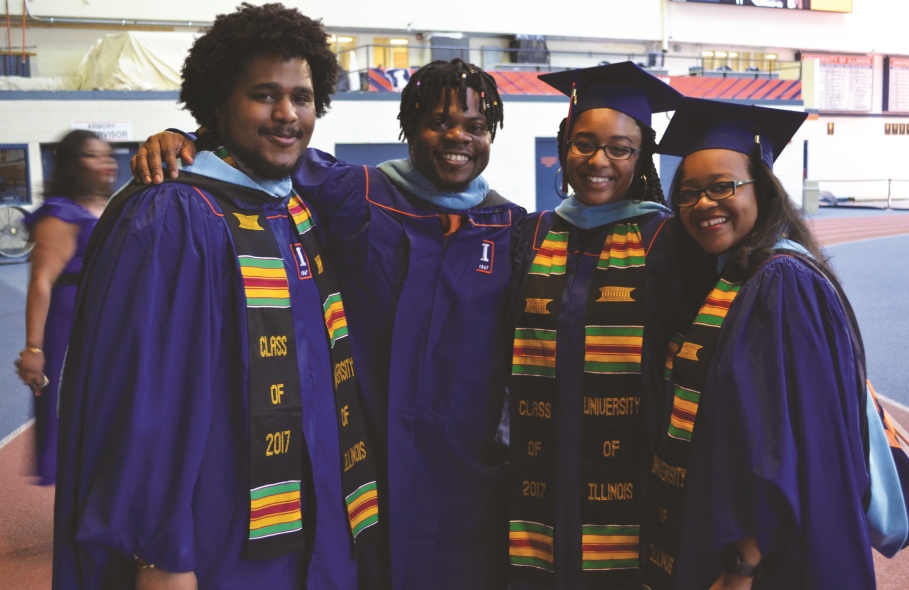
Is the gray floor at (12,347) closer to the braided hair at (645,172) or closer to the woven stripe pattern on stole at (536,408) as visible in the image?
the woven stripe pattern on stole at (536,408)

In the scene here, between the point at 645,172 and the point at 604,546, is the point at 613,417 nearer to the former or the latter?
the point at 604,546

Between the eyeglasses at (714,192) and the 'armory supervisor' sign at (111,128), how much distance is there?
15.3 m

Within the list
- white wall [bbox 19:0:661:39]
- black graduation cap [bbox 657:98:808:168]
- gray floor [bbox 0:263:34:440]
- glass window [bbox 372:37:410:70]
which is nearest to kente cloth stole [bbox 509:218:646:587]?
black graduation cap [bbox 657:98:808:168]

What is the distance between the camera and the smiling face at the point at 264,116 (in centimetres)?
209

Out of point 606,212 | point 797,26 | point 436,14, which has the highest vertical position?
point 797,26

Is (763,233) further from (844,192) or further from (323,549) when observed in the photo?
(844,192)

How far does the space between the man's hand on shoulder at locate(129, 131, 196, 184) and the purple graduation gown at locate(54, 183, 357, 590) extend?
2.2 inches

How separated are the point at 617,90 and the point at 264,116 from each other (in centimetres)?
107

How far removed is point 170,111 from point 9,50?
15.6ft

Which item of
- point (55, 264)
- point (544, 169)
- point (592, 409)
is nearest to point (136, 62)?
point (544, 169)

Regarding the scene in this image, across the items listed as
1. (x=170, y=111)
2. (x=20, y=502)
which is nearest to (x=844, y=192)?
(x=170, y=111)

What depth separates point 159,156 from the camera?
198 centimetres

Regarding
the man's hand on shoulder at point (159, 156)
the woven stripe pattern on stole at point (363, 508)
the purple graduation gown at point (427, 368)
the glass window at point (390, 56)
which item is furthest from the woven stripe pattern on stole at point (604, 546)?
the glass window at point (390, 56)

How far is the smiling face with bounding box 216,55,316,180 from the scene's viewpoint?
6.84ft
